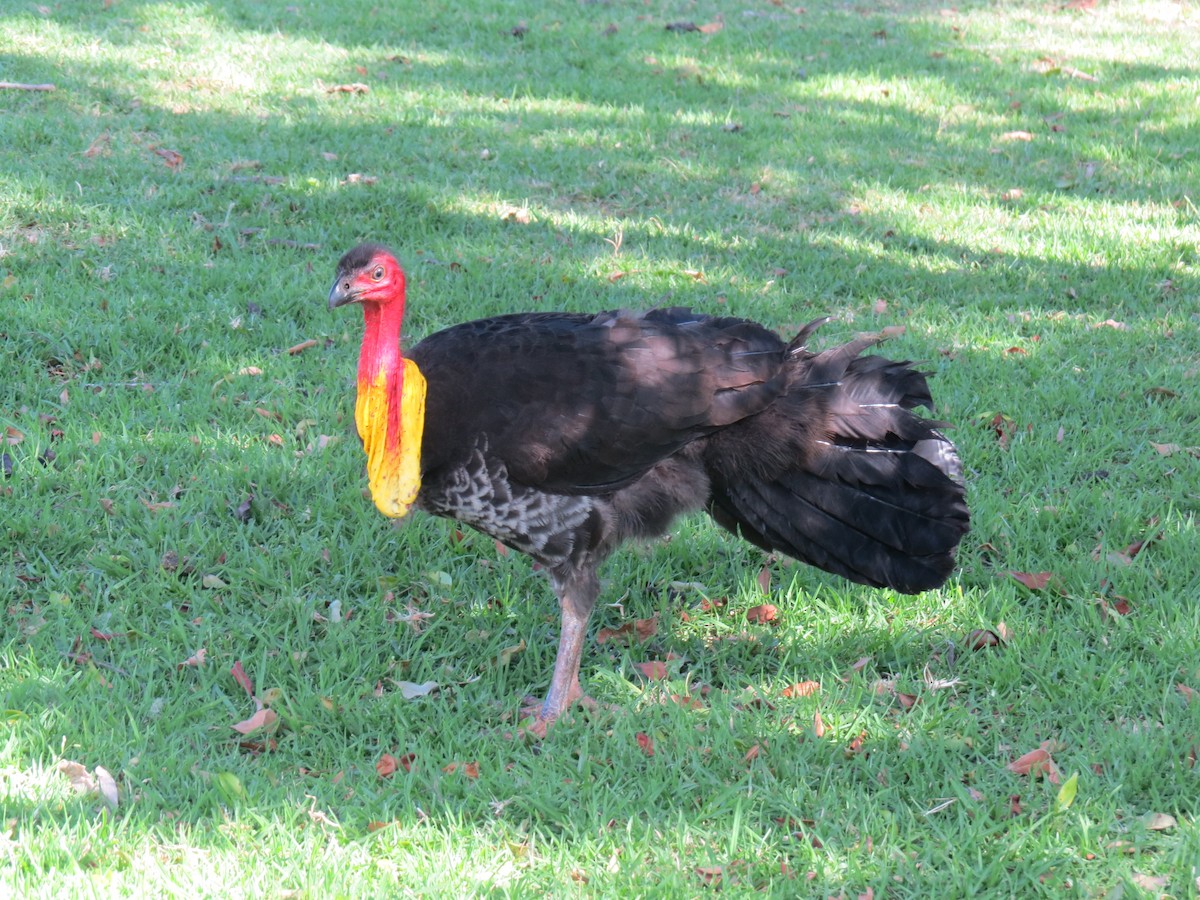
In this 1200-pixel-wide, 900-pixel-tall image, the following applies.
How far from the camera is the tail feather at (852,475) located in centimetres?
427

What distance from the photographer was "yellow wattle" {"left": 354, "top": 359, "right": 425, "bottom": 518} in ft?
13.1

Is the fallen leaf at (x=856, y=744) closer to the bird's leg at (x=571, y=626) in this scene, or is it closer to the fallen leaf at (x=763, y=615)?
the fallen leaf at (x=763, y=615)

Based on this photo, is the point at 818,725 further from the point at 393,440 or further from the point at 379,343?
the point at 379,343

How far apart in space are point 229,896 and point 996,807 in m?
2.23

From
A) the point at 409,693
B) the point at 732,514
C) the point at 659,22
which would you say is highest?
the point at 659,22

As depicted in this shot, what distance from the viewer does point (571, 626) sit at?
4.35 m

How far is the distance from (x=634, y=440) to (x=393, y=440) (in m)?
0.81

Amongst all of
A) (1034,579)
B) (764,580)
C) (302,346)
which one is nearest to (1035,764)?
(1034,579)

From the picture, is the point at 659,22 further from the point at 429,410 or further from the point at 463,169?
the point at 429,410

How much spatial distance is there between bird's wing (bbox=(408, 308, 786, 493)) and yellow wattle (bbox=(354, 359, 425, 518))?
72 millimetres

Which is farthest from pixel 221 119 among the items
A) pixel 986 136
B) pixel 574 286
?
pixel 986 136

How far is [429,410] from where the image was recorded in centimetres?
409

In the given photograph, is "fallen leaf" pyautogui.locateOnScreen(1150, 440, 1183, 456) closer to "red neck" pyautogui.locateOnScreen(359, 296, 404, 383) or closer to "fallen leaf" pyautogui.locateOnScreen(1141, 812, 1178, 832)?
"fallen leaf" pyautogui.locateOnScreen(1141, 812, 1178, 832)

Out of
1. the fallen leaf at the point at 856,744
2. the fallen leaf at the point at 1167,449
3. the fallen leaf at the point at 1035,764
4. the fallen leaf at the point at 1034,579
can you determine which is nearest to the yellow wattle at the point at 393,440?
the fallen leaf at the point at 856,744
